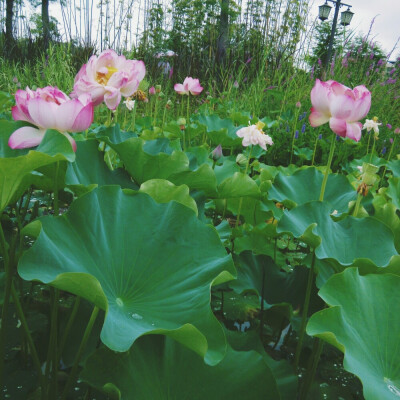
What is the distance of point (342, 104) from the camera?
0.87 m

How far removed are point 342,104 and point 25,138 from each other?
2.07 ft

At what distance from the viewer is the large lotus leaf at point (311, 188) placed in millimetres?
1143

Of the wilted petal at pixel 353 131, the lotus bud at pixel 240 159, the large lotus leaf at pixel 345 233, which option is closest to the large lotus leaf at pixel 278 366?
the large lotus leaf at pixel 345 233

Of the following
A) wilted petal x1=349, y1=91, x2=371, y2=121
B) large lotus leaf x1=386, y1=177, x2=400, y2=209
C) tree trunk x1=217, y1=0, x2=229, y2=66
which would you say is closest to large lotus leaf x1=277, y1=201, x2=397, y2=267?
wilted petal x1=349, y1=91, x2=371, y2=121

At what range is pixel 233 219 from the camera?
6.60 ft

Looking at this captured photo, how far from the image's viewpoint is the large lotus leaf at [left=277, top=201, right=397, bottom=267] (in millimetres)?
824

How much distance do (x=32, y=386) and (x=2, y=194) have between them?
0.47 meters

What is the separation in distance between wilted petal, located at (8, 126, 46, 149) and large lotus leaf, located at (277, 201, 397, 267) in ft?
1.66

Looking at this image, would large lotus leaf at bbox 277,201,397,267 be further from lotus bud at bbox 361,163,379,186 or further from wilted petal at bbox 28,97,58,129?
wilted petal at bbox 28,97,58,129

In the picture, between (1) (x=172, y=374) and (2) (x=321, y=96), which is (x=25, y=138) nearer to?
(1) (x=172, y=374)

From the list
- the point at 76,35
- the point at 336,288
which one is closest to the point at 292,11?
the point at 76,35

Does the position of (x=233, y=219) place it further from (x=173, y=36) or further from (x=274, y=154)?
(x=173, y=36)

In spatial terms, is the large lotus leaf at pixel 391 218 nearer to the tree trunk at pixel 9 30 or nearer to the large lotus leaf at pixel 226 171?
the large lotus leaf at pixel 226 171

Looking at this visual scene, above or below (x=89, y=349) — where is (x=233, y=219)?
below
